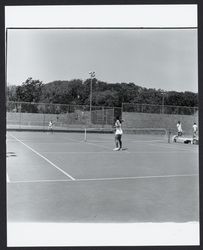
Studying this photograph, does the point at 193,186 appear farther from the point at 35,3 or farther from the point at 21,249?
the point at 35,3

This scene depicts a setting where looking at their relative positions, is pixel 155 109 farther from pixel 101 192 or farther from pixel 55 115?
pixel 101 192

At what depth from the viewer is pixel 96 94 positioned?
77.9 meters

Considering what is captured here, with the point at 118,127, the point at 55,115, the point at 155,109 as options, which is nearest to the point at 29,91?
the point at 55,115

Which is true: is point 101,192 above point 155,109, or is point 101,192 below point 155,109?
below

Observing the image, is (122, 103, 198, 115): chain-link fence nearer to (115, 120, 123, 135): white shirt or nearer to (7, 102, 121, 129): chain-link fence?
(7, 102, 121, 129): chain-link fence

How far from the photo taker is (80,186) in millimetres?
8141

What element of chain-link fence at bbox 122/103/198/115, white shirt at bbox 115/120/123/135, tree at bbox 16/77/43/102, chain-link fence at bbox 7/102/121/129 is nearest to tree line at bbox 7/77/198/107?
tree at bbox 16/77/43/102

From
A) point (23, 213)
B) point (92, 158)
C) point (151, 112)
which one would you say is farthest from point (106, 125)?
point (23, 213)

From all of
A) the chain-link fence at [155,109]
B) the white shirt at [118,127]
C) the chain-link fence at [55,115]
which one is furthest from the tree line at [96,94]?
the white shirt at [118,127]

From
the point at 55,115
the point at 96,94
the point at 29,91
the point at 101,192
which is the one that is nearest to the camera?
the point at 101,192

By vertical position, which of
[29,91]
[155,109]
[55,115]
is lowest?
[55,115]

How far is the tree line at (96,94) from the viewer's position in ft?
214

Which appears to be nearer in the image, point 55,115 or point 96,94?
point 55,115

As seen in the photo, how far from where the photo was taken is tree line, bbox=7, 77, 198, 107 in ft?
214
